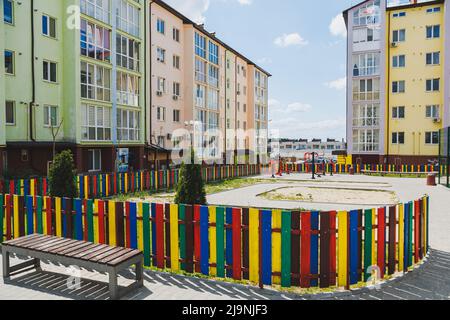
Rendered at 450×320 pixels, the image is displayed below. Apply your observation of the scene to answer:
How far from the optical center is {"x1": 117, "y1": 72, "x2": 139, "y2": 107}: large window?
29.7 meters

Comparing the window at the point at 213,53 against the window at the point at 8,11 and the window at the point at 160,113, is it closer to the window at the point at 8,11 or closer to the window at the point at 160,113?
the window at the point at 160,113

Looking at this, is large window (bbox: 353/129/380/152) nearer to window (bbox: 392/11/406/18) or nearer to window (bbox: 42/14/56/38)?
window (bbox: 392/11/406/18)

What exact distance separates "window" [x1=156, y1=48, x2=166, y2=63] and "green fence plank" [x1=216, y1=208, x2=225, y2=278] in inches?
1230

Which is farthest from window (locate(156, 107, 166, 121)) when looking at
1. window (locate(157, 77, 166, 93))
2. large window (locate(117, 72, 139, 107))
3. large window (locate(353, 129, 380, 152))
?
large window (locate(353, 129, 380, 152))

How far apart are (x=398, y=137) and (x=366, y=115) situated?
14.0ft

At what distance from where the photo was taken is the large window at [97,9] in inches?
1019

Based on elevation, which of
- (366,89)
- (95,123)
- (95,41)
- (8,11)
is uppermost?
(8,11)

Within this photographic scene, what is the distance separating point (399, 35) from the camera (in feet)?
137

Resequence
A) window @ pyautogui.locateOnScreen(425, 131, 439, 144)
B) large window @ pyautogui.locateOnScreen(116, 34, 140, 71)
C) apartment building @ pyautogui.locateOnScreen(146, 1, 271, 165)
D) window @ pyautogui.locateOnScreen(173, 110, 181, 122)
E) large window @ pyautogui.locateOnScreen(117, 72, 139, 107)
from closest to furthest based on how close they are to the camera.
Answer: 1. large window @ pyautogui.locateOnScreen(116, 34, 140, 71)
2. large window @ pyautogui.locateOnScreen(117, 72, 139, 107)
3. apartment building @ pyautogui.locateOnScreen(146, 1, 271, 165)
4. window @ pyautogui.locateOnScreen(173, 110, 181, 122)
5. window @ pyautogui.locateOnScreen(425, 131, 439, 144)

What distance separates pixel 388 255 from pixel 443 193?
16840mm

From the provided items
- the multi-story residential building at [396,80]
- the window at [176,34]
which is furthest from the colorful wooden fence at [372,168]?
the window at [176,34]

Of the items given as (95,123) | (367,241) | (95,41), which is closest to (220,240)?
(367,241)

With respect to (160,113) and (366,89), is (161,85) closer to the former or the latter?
(160,113)
